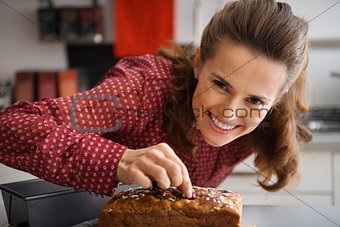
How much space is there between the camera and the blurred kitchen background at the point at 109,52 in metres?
1.59

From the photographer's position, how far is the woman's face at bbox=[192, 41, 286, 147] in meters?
0.74

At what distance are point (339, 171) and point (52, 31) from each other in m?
1.51

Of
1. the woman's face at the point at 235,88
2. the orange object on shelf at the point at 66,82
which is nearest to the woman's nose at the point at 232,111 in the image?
the woman's face at the point at 235,88

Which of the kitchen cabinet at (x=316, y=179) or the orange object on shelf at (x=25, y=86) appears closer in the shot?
the kitchen cabinet at (x=316, y=179)

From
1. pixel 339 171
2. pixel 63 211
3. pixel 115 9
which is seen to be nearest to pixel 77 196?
pixel 63 211

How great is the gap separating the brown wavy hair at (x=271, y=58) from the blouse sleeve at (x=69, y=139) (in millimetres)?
164

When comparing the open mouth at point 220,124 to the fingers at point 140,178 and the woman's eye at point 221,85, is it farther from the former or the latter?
the fingers at point 140,178

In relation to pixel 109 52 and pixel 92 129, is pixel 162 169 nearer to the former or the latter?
pixel 92 129

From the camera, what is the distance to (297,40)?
79 centimetres

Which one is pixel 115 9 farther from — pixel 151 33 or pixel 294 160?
pixel 294 160

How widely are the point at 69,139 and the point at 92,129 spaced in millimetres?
118

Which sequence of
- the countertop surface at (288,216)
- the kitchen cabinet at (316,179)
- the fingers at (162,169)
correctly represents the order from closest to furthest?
Result: the fingers at (162,169) → the countertop surface at (288,216) → the kitchen cabinet at (316,179)

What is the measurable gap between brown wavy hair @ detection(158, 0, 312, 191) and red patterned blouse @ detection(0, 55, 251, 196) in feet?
0.13

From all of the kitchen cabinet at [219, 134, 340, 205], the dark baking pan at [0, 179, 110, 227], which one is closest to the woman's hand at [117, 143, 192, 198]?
the dark baking pan at [0, 179, 110, 227]
